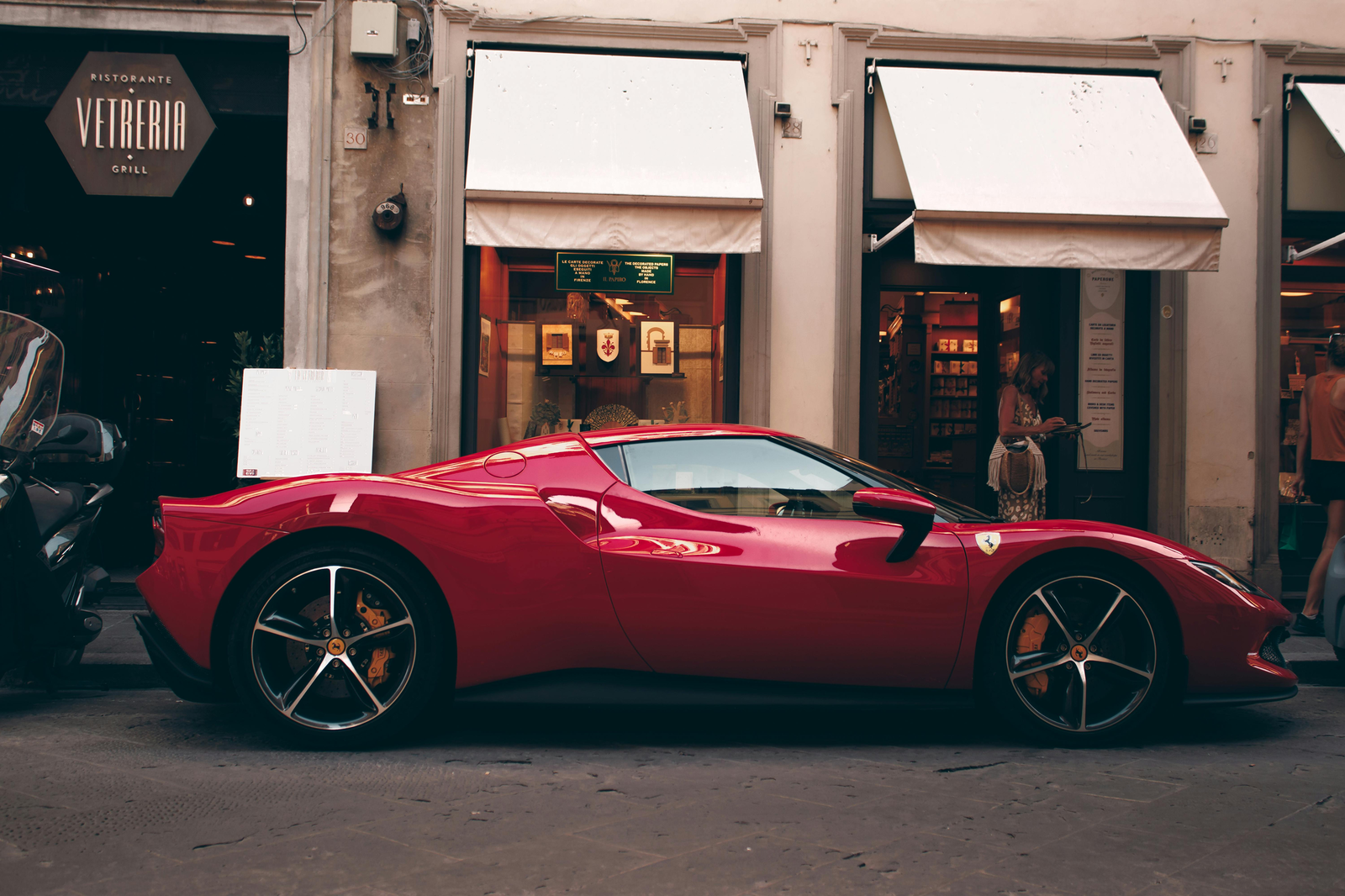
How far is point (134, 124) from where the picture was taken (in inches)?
300

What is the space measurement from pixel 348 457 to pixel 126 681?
8.66ft

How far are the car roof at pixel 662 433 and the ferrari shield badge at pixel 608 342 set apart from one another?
3986mm

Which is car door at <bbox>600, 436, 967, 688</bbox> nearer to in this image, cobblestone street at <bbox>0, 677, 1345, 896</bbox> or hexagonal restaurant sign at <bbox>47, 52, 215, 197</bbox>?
cobblestone street at <bbox>0, 677, 1345, 896</bbox>

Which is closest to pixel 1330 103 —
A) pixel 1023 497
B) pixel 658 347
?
pixel 1023 497

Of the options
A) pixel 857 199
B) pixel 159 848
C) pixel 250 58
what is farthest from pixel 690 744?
pixel 250 58

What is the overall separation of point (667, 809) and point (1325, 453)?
5.61m

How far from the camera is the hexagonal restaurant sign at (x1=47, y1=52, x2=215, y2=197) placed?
757 cm

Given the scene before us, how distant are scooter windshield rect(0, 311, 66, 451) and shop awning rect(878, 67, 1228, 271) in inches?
195

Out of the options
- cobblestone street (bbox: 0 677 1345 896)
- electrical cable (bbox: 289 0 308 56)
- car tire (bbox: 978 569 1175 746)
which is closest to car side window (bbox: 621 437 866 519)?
car tire (bbox: 978 569 1175 746)

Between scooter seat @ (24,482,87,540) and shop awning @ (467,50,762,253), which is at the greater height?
shop awning @ (467,50,762,253)

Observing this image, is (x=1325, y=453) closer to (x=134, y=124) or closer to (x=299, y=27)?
(x=299, y=27)

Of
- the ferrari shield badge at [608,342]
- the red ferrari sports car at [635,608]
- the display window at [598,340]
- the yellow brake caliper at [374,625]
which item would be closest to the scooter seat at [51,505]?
the red ferrari sports car at [635,608]

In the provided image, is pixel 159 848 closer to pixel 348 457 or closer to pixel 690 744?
pixel 690 744

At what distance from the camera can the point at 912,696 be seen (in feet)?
11.7
